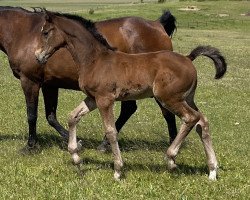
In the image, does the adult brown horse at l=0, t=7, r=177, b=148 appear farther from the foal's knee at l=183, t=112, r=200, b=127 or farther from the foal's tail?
the foal's knee at l=183, t=112, r=200, b=127

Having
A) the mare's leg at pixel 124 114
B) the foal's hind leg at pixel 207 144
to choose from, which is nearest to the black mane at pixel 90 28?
the foal's hind leg at pixel 207 144

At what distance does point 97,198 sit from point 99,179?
946 millimetres

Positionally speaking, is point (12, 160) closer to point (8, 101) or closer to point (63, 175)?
point (63, 175)

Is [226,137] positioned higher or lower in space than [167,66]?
lower

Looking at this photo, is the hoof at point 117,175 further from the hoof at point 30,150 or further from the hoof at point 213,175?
the hoof at point 30,150

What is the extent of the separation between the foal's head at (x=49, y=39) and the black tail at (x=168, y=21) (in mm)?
3636

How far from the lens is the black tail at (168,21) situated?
10.5 m

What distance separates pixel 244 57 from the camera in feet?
106

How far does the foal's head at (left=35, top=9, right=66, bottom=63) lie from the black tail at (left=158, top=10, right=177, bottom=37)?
3636 millimetres

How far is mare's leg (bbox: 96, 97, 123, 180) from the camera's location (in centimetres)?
716

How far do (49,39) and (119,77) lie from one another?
1.22 meters

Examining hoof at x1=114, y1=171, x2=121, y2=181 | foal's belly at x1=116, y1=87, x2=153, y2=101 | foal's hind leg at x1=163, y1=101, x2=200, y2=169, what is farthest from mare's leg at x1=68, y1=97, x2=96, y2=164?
foal's hind leg at x1=163, y1=101, x2=200, y2=169

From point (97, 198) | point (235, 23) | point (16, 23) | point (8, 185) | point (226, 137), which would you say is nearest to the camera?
point (97, 198)

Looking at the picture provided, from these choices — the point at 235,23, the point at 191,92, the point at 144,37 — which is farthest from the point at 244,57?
the point at 235,23
